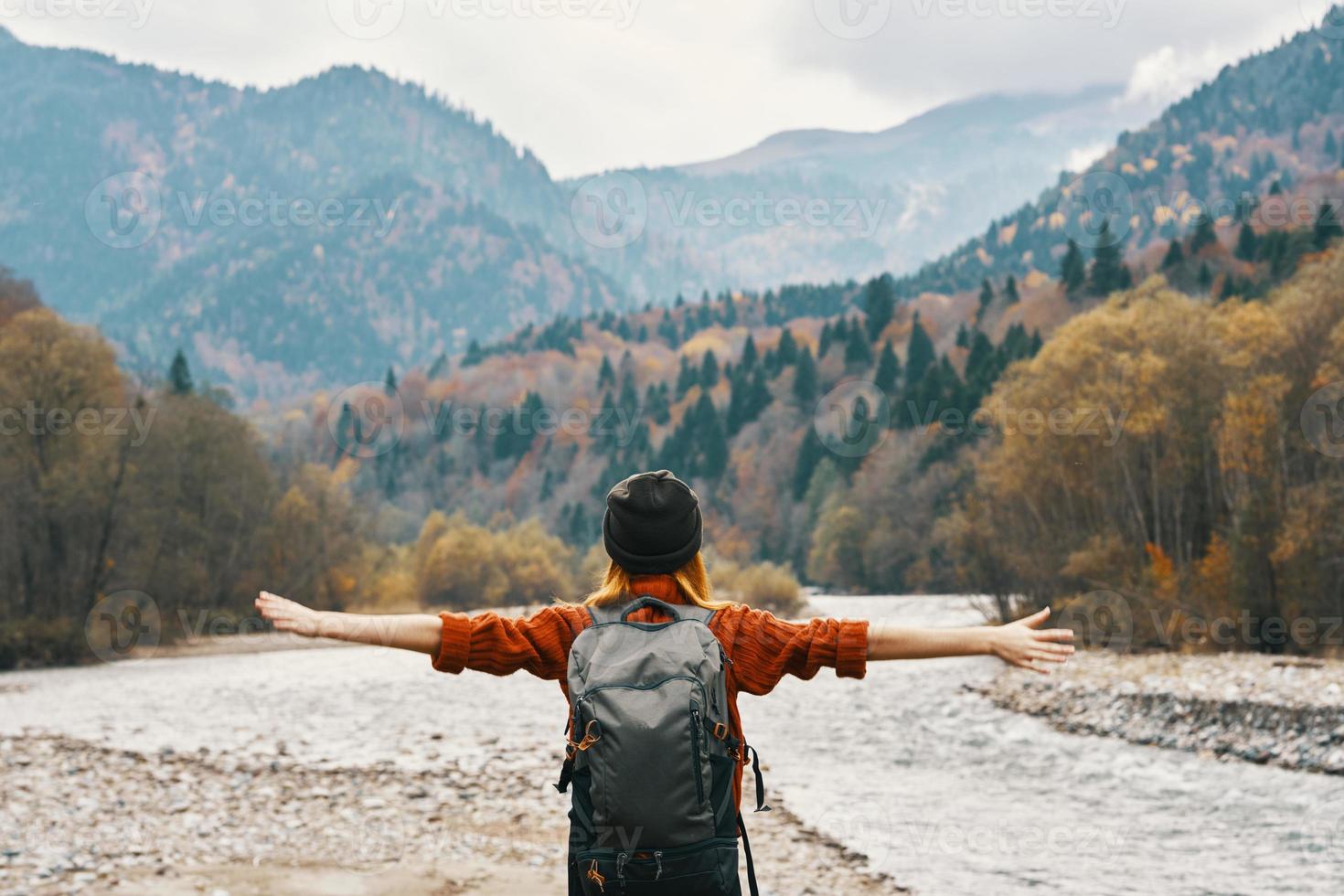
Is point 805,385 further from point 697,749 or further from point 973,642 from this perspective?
point 697,749

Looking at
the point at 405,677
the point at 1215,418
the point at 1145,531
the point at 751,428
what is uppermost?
the point at 751,428

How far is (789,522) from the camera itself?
4065 inches

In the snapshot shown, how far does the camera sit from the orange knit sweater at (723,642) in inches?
159

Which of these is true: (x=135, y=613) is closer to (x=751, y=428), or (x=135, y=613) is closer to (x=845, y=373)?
(x=751, y=428)

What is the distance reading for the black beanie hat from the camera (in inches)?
157

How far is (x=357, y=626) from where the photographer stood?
165 inches

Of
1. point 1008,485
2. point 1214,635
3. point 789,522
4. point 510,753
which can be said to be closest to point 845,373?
point 789,522

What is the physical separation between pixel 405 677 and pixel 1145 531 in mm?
22276

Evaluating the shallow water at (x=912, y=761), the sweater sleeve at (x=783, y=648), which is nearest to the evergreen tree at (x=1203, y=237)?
the shallow water at (x=912, y=761)

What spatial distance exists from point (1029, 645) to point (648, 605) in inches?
48.0

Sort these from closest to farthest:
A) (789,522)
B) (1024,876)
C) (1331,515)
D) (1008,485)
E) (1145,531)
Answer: (1024,876) → (1331,515) → (1145,531) → (1008,485) → (789,522)

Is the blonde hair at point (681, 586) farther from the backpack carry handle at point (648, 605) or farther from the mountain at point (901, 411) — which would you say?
the mountain at point (901, 411)

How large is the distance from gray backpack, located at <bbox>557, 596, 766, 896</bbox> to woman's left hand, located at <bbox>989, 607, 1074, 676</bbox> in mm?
943

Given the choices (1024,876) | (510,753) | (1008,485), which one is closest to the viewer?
(1024,876)
